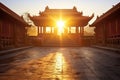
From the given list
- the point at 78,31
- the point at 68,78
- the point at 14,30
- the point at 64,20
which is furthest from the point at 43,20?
the point at 68,78

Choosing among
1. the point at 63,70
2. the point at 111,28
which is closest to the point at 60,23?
the point at 111,28

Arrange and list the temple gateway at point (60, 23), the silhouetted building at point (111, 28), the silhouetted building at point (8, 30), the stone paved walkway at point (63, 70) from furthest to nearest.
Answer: the temple gateway at point (60, 23) → the silhouetted building at point (111, 28) → the silhouetted building at point (8, 30) → the stone paved walkway at point (63, 70)

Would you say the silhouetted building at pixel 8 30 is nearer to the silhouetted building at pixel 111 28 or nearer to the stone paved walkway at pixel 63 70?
the silhouetted building at pixel 111 28

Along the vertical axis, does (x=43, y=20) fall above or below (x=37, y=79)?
above

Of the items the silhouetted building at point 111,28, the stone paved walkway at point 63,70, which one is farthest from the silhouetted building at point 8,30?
the stone paved walkway at point 63,70

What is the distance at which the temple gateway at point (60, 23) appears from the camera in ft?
122

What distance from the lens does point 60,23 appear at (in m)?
42.2

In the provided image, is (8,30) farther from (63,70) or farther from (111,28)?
(63,70)

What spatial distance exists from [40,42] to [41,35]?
337cm

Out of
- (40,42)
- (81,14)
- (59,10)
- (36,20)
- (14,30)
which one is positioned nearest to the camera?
(14,30)

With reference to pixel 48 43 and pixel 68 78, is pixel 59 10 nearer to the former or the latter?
pixel 48 43

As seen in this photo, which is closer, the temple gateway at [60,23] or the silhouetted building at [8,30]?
the silhouetted building at [8,30]

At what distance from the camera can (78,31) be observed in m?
41.4

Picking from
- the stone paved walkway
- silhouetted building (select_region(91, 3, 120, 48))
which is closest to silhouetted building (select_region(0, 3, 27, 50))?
silhouetted building (select_region(91, 3, 120, 48))
